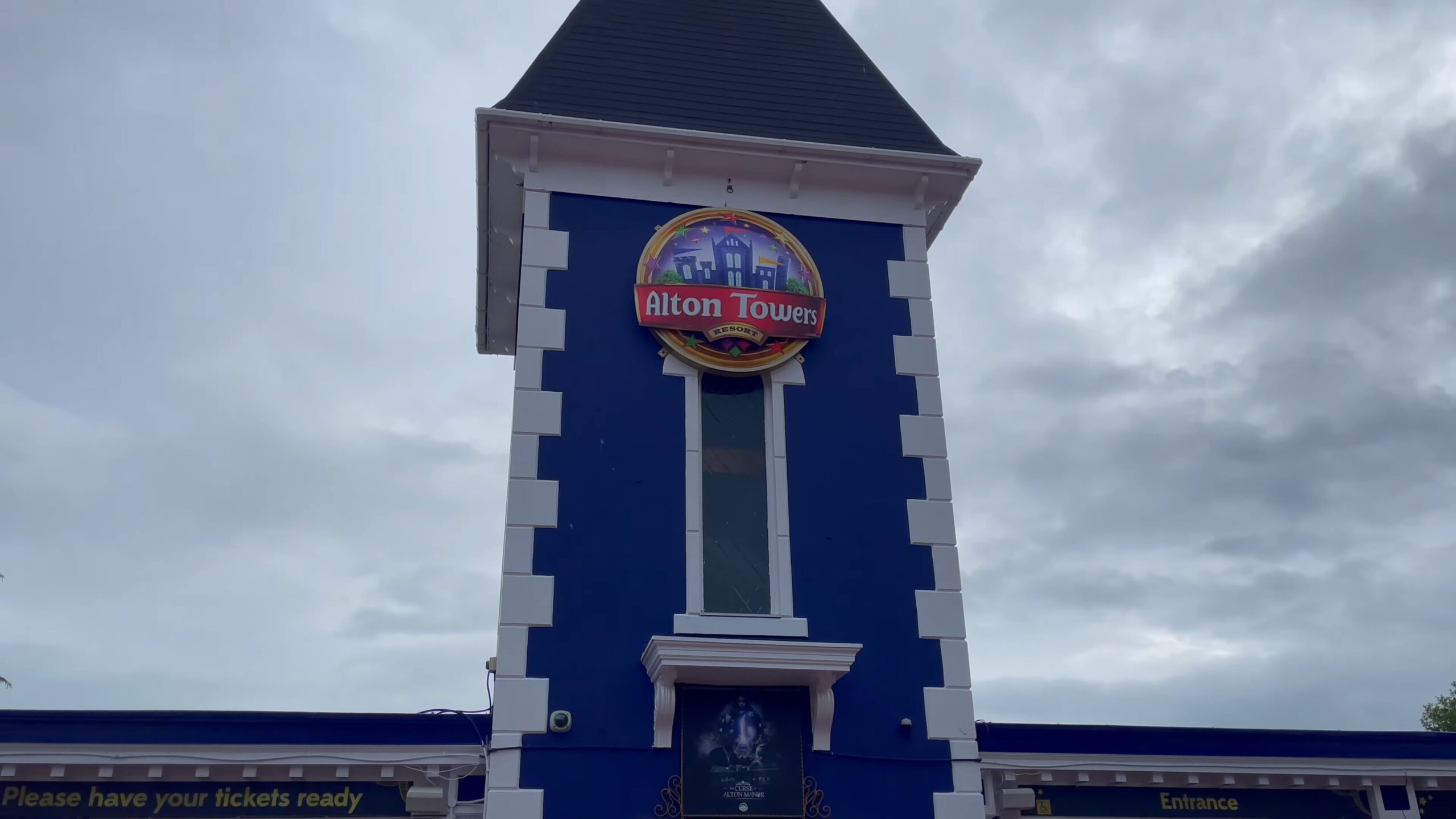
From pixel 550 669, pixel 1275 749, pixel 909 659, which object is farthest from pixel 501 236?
pixel 1275 749

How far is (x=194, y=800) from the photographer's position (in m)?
9.45

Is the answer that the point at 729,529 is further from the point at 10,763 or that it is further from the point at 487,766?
the point at 10,763

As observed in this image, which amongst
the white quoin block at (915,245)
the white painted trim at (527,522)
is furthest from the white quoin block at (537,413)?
the white quoin block at (915,245)

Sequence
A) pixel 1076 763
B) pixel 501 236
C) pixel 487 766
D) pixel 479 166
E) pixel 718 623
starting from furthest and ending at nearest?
pixel 501 236 < pixel 479 166 < pixel 1076 763 < pixel 718 623 < pixel 487 766

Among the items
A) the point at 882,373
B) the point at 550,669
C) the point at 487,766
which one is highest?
the point at 882,373

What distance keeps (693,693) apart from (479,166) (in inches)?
224

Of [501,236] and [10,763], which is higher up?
[501,236]

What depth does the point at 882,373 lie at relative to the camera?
36.6 feet

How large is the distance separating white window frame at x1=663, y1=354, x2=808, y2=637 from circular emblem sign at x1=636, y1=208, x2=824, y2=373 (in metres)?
0.22

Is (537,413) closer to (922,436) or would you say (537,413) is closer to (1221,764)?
(922,436)

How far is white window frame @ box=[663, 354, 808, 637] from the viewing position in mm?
9695

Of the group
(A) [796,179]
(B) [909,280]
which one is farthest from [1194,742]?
(A) [796,179]

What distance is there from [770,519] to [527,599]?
2250 mm

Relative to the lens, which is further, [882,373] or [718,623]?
[882,373]
